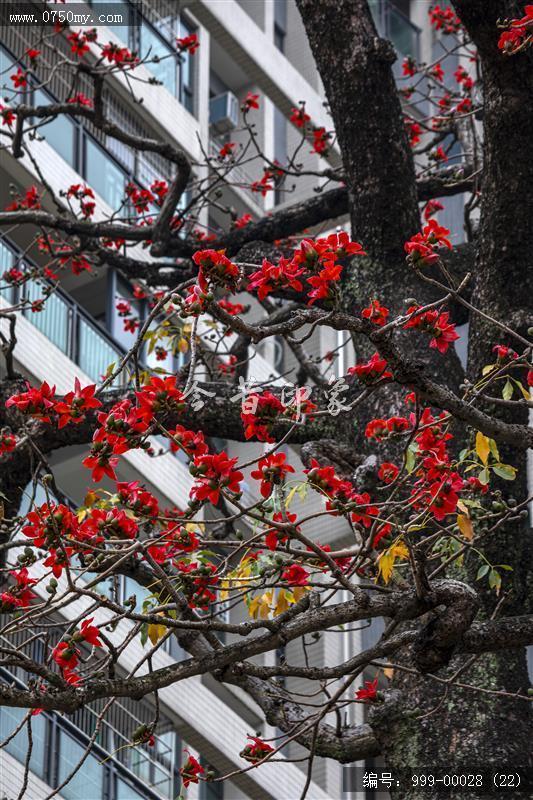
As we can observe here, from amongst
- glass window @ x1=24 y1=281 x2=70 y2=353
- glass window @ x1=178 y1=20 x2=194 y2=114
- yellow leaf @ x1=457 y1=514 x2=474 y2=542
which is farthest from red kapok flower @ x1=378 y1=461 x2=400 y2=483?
glass window @ x1=178 y1=20 x2=194 y2=114

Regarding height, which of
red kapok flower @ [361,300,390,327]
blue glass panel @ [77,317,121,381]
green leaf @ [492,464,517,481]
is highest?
blue glass panel @ [77,317,121,381]

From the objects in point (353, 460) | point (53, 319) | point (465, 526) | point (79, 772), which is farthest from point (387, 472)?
point (53, 319)

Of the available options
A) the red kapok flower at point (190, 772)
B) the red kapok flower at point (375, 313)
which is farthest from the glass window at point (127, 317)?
the red kapok flower at point (375, 313)

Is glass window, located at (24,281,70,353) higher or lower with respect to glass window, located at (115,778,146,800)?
higher

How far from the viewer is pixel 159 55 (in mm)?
20109

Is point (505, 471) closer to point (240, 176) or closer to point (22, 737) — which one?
point (22, 737)

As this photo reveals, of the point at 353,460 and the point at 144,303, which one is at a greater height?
the point at 144,303

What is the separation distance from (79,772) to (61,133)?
8624 mm

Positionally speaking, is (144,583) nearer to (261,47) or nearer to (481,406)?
(481,406)

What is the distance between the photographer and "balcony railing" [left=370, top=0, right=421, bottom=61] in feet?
82.9

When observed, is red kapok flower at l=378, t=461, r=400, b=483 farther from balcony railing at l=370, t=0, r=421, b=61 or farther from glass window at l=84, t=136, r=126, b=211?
balcony railing at l=370, t=0, r=421, b=61

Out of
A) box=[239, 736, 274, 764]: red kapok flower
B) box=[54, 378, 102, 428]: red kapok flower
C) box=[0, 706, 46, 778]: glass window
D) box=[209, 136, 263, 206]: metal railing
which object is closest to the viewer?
box=[54, 378, 102, 428]: red kapok flower

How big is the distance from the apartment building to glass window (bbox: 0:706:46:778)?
21 mm

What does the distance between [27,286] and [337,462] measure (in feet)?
36.2
